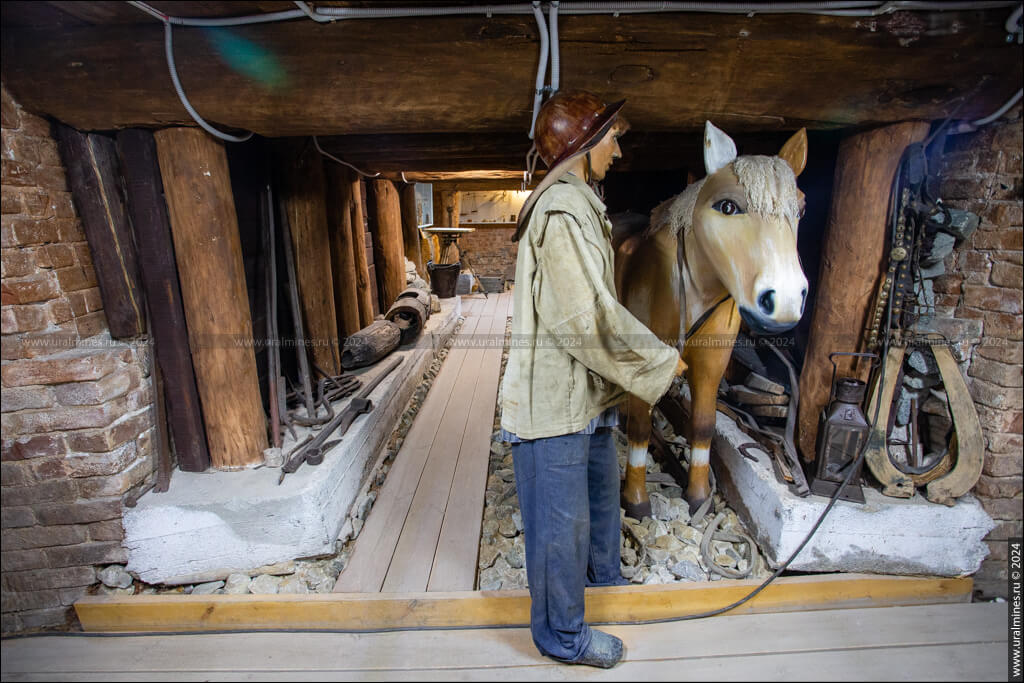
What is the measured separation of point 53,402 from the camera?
2076 millimetres

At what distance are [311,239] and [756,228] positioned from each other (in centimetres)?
295

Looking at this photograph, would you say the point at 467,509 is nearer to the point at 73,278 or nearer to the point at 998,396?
the point at 73,278

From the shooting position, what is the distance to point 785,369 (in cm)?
274

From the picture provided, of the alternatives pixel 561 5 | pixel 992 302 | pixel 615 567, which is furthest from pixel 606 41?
pixel 615 567

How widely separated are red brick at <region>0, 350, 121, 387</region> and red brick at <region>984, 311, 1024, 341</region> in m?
3.79

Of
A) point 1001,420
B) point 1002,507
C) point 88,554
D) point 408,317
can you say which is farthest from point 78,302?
point 1002,507

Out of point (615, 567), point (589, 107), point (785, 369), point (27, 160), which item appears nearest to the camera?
point (589, 107)

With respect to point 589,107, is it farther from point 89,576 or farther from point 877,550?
point 89,576

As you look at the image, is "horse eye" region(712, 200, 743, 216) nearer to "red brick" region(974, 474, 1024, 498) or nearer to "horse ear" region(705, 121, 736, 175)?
"horse ear" region(705, 121, 736, 175)

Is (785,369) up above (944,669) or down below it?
above

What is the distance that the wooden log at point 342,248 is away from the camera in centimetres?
422

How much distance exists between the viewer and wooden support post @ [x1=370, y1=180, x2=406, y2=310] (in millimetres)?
5832

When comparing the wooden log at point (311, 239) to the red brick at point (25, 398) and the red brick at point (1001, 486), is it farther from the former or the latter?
the red brick at point (1001, 486)

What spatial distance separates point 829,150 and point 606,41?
170cm
